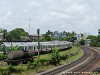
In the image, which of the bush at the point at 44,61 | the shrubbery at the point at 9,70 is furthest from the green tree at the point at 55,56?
the shrubbery at the point at 9,70

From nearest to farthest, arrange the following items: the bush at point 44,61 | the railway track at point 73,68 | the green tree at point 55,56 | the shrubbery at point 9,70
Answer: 1. the shrubbery at point 9,70
2. the railway track at point 73,68
3. the bush at point 44,61
4. the green tree at point 55,56

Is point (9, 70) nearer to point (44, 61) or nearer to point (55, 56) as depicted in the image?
point (44, 61)

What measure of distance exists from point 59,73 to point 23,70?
6708mm

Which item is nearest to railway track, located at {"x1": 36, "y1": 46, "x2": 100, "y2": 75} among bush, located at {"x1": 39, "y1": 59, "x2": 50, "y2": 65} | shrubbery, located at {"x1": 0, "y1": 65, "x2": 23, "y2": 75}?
bush, located at {"x1": 39, "y1": 59, "x2": 50, "y2": 65}

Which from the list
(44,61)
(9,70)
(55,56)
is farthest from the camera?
(55,56)

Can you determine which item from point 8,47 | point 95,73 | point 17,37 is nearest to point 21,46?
point 8,47

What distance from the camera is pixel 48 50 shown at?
3622 inches

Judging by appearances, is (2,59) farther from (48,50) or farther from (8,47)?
(48,50)

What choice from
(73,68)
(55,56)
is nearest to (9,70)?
(73,68)

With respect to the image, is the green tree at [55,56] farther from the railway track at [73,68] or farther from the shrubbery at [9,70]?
the shrubbery at [9,70]

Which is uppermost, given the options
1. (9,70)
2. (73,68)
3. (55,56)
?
(55,56)

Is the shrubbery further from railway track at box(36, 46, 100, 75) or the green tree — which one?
the green tree

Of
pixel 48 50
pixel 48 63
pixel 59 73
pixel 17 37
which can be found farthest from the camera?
pixel 17 37

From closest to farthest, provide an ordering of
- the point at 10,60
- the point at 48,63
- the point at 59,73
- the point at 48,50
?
the point at 59,73 < the point at 10,60 < the point at 48,63 < the point at 48,50
